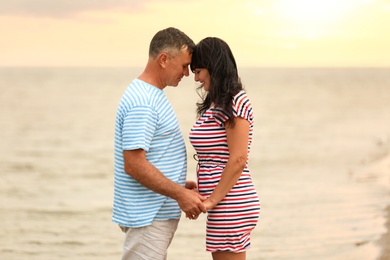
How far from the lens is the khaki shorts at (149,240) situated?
4027 mm

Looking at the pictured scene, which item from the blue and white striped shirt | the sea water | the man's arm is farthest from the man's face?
the sea water

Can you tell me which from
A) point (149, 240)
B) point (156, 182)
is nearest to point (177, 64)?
point (156, 182)

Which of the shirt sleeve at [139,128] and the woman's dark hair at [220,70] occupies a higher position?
the woman's dark hair at [220,70]

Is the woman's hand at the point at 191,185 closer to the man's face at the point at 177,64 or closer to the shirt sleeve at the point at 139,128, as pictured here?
the shirt sleeve at the point at 139,128
